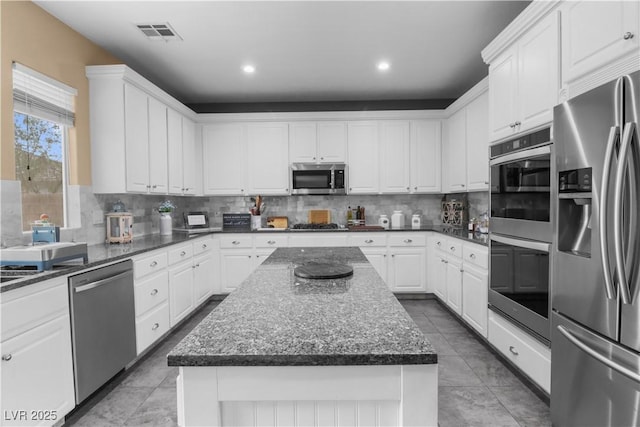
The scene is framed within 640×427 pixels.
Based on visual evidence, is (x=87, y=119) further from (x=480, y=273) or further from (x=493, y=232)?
(x=480, y=273)

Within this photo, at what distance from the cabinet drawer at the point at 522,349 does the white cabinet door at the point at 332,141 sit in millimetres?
2782

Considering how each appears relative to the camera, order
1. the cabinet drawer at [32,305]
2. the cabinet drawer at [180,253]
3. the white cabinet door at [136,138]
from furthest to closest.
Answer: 1. the cabinet drawer at [180,253]
2. the white cabinet door at [136,138]
3. the cabinet drawer at [32,305]

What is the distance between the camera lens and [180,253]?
A: 11.2 feet

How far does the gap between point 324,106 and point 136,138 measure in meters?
2.68

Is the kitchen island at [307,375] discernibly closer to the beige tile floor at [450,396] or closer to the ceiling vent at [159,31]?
the beige tile floor at [450,396]

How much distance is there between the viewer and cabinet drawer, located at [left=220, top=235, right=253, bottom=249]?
4320 mm

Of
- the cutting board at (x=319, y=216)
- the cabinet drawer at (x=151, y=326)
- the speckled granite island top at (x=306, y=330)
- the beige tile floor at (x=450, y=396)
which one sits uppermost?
the cutting board at (x=319, y=216)

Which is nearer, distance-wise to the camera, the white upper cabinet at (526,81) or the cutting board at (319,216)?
the white upper cabinet at (526,81)

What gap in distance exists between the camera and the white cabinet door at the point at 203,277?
3.79m

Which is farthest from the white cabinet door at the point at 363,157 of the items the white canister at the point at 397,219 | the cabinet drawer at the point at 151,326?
the cabinet drawer at the point at 151,326

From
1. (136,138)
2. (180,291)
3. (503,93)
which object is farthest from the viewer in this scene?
(180,291)

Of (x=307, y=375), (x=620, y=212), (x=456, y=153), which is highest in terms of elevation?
(x=456, y=153)

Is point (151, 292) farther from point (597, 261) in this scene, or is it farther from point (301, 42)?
point (597, 261)

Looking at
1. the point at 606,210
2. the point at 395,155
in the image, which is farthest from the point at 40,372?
the point at 395,155
